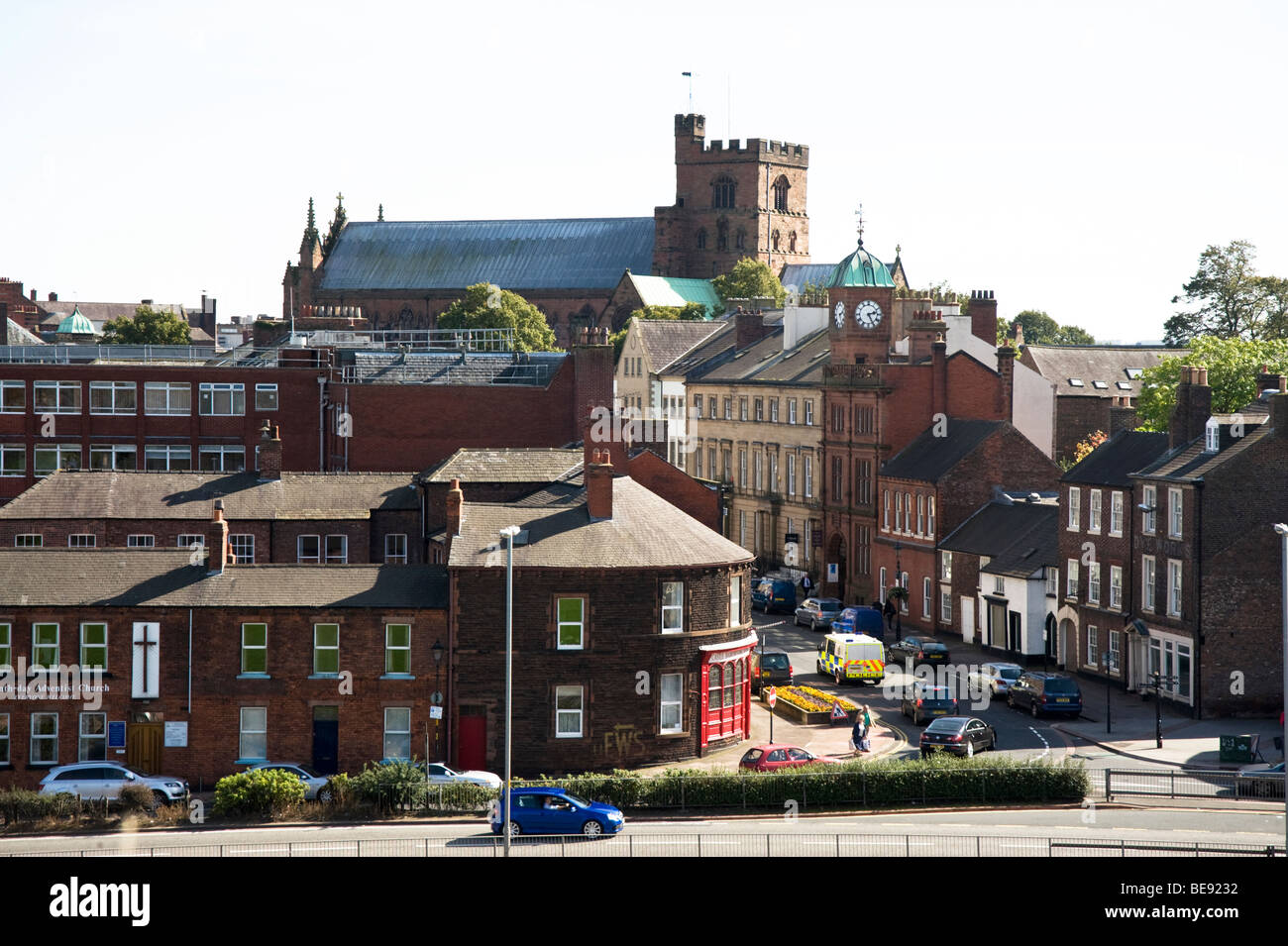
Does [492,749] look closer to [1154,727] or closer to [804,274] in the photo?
[1154,727]

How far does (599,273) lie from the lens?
579 ft

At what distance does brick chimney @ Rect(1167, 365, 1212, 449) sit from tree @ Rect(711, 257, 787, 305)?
94.8 metres

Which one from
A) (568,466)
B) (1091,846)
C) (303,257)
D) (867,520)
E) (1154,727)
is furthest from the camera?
(303,257)

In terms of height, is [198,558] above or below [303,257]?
below

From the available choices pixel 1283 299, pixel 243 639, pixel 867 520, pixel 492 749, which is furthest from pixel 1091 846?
pixel 1283 299

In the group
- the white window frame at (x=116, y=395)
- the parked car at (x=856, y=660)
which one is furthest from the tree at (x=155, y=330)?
the parked car at (x=856, y=660)

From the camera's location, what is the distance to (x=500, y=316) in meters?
150

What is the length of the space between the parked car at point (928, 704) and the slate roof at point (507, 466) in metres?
15.0

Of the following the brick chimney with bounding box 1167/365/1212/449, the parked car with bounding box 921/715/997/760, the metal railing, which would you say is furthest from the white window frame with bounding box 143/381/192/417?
the metal railing

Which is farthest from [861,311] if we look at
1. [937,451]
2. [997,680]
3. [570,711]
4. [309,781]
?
[309,781]

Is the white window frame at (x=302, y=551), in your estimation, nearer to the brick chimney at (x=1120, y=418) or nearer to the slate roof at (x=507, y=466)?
the slate roof at (x=507, y=466)

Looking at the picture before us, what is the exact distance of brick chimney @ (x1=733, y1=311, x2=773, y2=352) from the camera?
11312cm

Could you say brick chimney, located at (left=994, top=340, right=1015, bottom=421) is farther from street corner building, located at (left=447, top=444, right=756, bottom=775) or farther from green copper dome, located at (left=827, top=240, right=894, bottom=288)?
street corner building, located at (left=447, top=444, right=756, bottom=775)

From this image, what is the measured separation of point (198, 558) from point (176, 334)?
100357 mm
